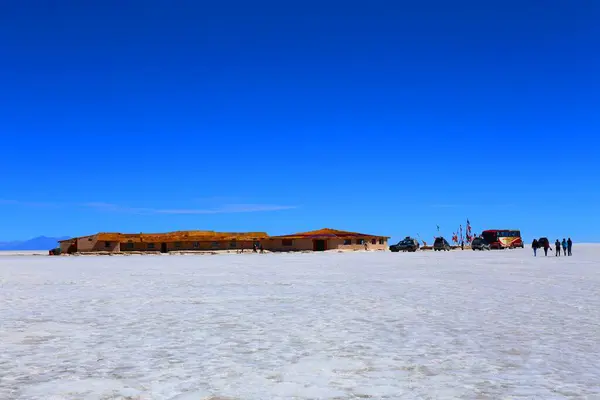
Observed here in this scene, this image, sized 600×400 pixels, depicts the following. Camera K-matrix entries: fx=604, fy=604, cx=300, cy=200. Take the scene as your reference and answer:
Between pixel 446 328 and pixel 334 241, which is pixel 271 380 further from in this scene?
pixel 334 241

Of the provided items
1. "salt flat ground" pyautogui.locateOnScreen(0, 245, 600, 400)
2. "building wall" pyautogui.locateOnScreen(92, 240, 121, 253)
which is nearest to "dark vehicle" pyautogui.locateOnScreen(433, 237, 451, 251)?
"building wall" pyautogui.locateOnScreen(92, 240, 121, 253)

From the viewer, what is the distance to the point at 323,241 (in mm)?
94625

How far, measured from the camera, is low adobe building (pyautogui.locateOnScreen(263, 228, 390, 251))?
9388 centimetres

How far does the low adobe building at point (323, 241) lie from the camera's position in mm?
93875

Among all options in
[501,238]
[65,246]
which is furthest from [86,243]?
[501,238]

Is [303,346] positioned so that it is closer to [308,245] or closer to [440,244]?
[308,245]

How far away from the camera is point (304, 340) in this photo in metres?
10.7

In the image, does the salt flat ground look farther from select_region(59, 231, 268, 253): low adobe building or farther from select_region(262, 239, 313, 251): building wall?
select_region(59, 231, 268, 253): low adobe building

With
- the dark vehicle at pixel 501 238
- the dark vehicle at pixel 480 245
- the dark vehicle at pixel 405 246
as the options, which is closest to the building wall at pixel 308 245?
the dark vehicle at pixel 405 246

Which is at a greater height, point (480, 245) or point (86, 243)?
point (86, 243)

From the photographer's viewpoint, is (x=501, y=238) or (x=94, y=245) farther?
(x=501, y=238)

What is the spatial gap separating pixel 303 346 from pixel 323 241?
84.7 metres

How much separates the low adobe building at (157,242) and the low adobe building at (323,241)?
3.31 m

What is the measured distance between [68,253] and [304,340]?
92.1 meters
